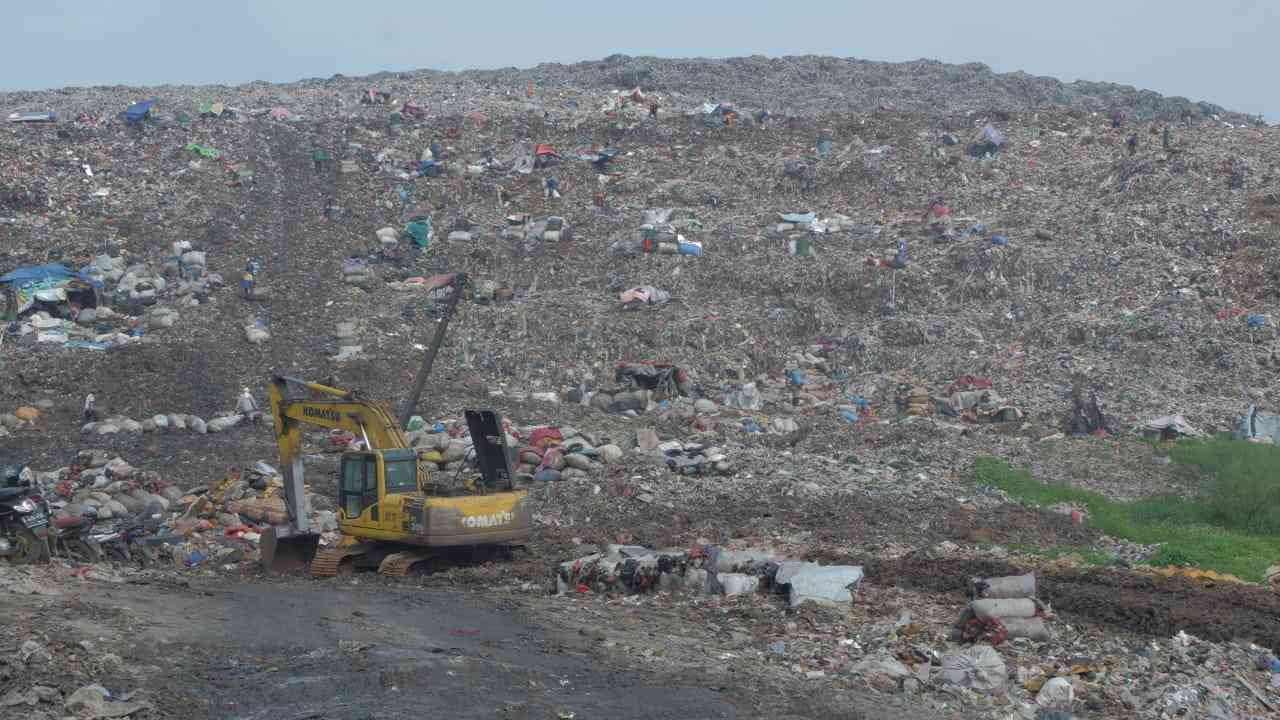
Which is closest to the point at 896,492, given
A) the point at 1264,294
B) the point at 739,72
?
the point at 1264,294

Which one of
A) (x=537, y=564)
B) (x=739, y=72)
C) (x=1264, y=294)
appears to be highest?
(x=739, y=72)

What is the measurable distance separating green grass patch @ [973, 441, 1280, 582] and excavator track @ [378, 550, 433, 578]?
6418mm

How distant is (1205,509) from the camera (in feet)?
46.3

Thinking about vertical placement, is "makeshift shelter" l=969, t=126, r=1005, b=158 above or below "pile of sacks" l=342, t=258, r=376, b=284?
above

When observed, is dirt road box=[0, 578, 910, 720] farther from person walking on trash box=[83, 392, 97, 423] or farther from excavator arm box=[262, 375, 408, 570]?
person walking on trash box=[83, 392, 97, 423]

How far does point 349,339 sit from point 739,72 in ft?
67.6

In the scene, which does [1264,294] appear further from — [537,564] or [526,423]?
[537,564]

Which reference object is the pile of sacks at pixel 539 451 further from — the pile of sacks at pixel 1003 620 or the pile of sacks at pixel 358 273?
the pile of sacks at pixel 358 273

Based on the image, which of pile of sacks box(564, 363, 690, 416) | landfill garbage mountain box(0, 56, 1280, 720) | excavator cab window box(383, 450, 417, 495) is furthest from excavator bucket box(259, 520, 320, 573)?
pile of sacks box(564, 363, 690, 416)

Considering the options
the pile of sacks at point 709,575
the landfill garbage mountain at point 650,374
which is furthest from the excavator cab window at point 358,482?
the pile of sacks at point 709,575

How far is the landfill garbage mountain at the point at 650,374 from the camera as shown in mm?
8695

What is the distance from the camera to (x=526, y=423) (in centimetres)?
1752

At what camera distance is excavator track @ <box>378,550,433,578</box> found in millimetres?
11484

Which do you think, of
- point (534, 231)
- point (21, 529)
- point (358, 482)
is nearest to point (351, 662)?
point (358, 482)
